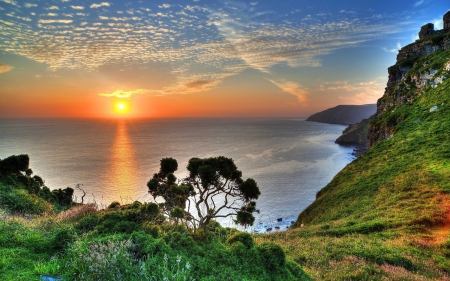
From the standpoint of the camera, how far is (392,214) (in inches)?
922

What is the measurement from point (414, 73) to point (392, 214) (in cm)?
6026

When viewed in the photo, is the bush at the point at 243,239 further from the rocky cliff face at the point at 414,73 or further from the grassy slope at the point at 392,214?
the rocky cliff face at the point at 414,73

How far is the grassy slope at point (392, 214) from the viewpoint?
537 inches

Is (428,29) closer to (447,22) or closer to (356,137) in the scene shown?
(447,22)

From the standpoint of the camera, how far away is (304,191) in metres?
68.9

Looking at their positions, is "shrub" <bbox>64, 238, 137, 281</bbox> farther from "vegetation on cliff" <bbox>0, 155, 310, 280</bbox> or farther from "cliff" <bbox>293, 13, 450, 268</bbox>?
"cliff" <bbox>293, 13, 450, 268</bbox>

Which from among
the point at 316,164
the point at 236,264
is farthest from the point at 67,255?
the point at 316,164

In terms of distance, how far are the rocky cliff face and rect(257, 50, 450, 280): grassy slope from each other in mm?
3043

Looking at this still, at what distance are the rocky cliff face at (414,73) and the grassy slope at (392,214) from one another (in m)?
3.04

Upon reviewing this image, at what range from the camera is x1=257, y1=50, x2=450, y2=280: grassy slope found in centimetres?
1363

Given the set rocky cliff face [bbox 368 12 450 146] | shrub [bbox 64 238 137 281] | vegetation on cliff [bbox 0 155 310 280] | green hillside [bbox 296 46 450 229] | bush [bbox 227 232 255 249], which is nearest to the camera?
shrub [bbox 64 238 137 281]

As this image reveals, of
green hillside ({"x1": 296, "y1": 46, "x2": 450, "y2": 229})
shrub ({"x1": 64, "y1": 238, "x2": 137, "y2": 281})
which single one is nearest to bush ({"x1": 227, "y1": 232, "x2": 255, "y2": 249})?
shrub ({"x1": 64, "y1": 238, "x2": 137, "y2": 281})

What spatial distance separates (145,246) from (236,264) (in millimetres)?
3664

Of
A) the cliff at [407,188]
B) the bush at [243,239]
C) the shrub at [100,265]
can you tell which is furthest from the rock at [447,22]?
the shrub at [100,265]
